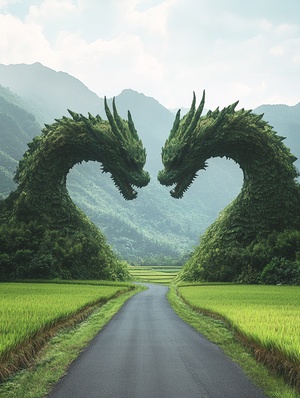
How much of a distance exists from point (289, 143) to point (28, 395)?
20548 cm

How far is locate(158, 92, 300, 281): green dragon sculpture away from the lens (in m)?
28.3

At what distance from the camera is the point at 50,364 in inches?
264

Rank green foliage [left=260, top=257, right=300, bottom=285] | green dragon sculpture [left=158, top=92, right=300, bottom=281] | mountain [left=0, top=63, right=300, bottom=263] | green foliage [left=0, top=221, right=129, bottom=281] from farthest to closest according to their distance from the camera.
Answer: mountain [left=0, top=63, right=300, bottom=263], green dragon sculpture [left=158, top=92, right=300, bottom=281], green foliage [left=0, top=221, right=129, bottom=281], green foliage [left=260, top=257, right=300, bottom=285]

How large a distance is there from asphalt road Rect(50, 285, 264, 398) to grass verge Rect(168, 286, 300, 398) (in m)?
0.16

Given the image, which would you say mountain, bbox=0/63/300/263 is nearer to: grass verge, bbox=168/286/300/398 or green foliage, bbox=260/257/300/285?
green foliage, bbox=260/257/300/285

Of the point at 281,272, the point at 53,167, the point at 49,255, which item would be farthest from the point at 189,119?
the point at 49,255

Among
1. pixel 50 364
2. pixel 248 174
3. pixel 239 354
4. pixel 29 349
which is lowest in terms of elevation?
pixel 50 364

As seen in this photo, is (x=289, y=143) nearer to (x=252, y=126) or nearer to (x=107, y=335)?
(x=252, y=126)

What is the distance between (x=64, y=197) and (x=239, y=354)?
25.0 metres

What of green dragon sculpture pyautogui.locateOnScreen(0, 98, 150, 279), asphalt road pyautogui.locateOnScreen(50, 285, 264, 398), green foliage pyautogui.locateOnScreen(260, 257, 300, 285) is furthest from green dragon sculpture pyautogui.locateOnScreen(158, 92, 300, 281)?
asphalt road pyautogui.locateOnScreen(50, 285, 264, 398)

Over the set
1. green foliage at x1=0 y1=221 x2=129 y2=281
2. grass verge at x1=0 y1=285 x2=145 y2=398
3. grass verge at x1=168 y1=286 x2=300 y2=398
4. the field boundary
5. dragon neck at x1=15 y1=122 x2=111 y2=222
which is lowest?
grass verge at x1=0 y1=285 x2=145 y2=398

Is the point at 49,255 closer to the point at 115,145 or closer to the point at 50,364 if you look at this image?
the point at 115,145

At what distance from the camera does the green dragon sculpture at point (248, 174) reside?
28.3 m

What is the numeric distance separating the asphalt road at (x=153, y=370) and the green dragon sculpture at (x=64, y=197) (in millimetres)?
19096
